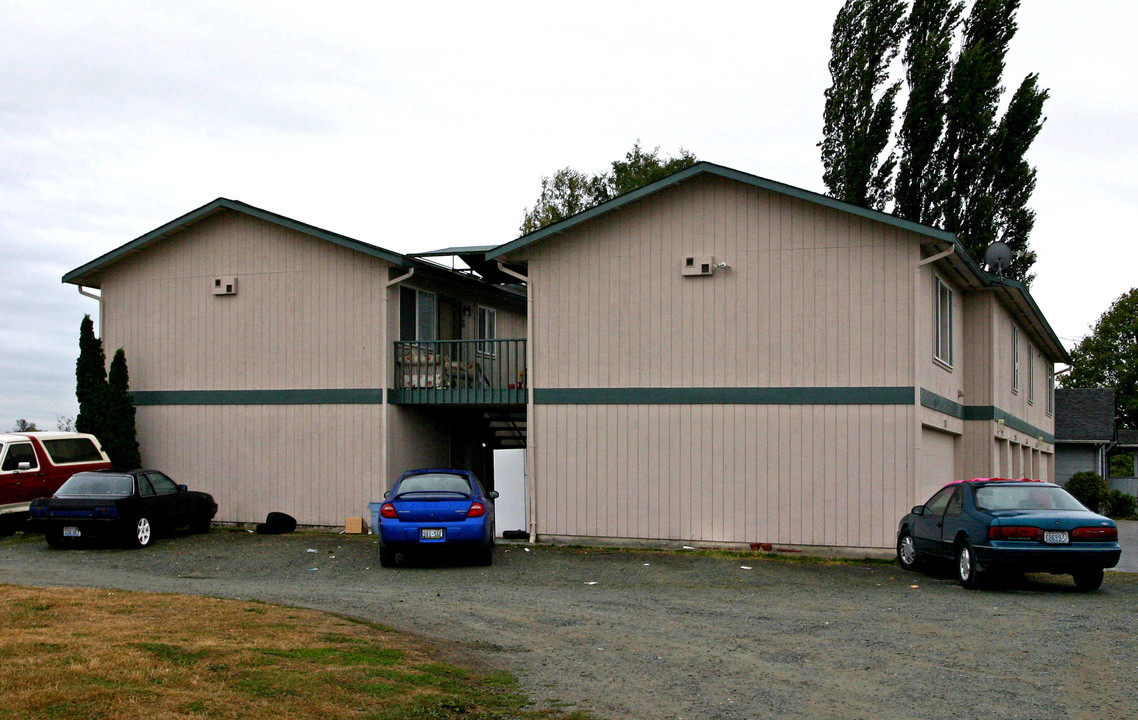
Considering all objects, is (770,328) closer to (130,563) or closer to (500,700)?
(130,563)

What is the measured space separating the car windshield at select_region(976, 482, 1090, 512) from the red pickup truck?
51.9 ft

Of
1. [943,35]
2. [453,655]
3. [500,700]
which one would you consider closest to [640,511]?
[453,655]

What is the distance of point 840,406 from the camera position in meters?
18.7

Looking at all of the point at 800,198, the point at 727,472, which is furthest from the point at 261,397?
the point at 800,198

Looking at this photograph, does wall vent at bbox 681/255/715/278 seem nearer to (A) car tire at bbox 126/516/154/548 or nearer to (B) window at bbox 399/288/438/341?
(B) window at bbox 399/288/438/341

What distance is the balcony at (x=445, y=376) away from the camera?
856 inches

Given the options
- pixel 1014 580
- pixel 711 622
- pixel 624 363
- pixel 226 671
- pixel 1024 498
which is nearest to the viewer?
pixel 226 671

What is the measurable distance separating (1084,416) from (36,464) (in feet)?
125

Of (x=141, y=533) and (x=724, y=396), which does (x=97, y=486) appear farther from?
(x=724, y=396)

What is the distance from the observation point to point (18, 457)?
21.1 meters

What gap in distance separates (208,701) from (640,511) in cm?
1291

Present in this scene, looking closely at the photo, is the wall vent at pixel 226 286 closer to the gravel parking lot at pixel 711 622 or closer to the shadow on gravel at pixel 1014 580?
the gravel parking lot at pixel 711 622

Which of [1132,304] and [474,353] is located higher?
[1132,304]

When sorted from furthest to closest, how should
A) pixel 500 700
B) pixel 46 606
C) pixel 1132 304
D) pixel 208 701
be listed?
1. pixel 1132 304
2. pixel 46 606
3. pixel 500 700
4. pixel 208 701
